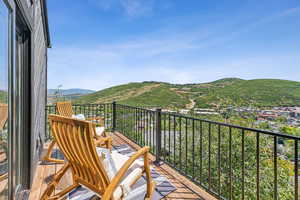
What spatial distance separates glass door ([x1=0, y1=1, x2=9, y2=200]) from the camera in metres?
1.33

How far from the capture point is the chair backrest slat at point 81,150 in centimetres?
134

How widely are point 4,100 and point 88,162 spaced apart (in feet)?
2.65

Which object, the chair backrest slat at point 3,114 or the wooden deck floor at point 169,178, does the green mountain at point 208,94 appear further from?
the chair backrest slat at point 3,114

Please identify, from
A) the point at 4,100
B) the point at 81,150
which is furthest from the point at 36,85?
the point at 81,150

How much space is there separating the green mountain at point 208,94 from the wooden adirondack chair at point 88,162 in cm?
1269

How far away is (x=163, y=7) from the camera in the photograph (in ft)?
36.4

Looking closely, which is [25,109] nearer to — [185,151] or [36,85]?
[36,85]

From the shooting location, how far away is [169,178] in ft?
8.91

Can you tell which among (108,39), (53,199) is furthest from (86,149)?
(108,39)

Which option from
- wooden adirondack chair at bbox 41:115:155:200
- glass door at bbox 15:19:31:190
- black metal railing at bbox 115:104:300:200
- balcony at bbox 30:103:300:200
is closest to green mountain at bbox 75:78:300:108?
black metal railing at bbox 115:104:300:200

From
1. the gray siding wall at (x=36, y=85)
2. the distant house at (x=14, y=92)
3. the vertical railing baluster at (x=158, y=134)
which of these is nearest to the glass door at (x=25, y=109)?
the distant house at (x=14, y=92)

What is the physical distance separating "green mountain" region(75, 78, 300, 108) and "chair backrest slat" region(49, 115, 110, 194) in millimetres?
12694

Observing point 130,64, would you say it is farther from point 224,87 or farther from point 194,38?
point 224,87

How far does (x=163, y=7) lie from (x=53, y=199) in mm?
11548
